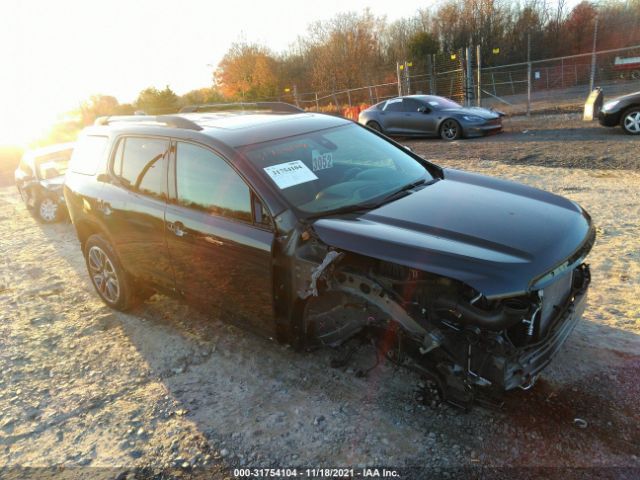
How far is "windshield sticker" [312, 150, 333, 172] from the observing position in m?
3.66

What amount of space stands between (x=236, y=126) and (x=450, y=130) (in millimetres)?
11154

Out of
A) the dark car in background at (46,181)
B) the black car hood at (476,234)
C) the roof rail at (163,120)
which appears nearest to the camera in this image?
the black car hood at (476,234)

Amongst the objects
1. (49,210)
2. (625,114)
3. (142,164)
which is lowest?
(49,210)

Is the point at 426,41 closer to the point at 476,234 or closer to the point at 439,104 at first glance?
the point at 439,104

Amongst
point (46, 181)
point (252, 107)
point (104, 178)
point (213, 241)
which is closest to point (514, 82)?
point (46, 181)

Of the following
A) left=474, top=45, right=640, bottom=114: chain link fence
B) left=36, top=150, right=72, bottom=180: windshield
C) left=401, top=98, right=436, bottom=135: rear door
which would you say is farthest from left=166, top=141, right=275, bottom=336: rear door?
left=474, top=45, right=640, bottom=114: chain link fence

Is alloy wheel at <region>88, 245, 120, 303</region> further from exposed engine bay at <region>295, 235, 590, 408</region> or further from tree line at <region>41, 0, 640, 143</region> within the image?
tree line at <region>41, 0, 640, 143</region>

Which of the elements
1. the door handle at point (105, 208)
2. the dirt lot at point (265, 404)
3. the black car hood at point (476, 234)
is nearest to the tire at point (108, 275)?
the dirt lot at point (265, 404)

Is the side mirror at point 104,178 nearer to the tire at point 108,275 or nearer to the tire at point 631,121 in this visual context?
the tire at point 108,275

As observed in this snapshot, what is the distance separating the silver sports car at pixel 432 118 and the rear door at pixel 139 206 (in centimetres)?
1111

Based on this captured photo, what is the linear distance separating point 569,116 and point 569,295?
14827 mm

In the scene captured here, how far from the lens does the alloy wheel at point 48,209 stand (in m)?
9.86

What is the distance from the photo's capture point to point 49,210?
990 centimetres

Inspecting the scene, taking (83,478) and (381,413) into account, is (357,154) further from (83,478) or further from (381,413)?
(83,478)
